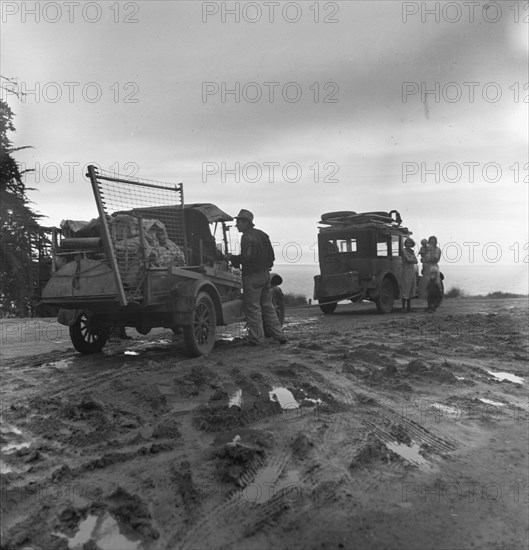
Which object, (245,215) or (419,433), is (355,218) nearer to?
(245,215)

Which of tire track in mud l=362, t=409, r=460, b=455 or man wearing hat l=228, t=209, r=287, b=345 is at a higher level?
man wearing hat l=228, t=209, r=287, b=345

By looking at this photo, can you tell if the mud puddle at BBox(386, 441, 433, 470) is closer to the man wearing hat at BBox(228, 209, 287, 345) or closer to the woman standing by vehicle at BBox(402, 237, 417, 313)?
the man wearing hat at BBox(228, 209, 287, 345)

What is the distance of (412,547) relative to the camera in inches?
109

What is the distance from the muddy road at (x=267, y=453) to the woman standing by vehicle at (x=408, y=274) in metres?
9.02

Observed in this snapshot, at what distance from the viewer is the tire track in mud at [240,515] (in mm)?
2834

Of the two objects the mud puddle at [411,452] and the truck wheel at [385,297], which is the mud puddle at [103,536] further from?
the truck wheel at [385,297]

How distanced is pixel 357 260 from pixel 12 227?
1631cm

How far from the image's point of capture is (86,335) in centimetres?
915

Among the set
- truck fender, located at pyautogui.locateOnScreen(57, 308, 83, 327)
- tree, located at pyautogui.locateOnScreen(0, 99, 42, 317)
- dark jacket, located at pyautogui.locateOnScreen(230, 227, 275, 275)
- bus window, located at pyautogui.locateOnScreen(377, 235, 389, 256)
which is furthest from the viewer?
tree, located at pyautogui.locateOnScreen(0, 99, 42, 317)

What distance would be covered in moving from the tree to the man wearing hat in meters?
15.8

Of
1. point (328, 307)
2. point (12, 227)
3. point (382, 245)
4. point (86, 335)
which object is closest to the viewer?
point (86, 335)

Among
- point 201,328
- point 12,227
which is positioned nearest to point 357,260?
point 201,328

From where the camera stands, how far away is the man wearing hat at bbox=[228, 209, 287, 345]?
962cm

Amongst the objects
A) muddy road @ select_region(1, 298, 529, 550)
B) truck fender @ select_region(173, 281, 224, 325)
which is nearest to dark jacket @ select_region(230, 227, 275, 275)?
truck fender @ select_region(173, 281, 224, 325)
